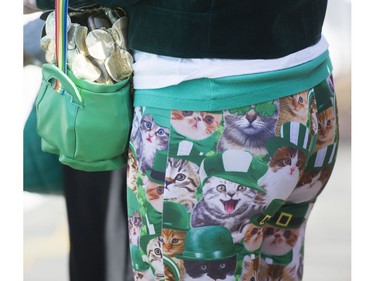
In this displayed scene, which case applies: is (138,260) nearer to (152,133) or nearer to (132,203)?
(132,203)

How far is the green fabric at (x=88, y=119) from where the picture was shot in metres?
1.61

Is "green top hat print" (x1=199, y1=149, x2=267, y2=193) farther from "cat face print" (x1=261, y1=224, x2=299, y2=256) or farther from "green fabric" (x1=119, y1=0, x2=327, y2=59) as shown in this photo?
"cat face print" (x1=261, y1=224, x2=299, y2=256)

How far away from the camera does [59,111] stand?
165 centimetres

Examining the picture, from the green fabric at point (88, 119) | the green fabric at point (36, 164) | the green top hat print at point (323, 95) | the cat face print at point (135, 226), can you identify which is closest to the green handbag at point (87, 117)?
the green fabric at point (88, 119)

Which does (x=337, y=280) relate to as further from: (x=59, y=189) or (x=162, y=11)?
(x=162, y=11)

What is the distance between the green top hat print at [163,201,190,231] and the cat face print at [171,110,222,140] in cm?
12

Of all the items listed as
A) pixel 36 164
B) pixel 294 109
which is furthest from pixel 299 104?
pixel 36 164

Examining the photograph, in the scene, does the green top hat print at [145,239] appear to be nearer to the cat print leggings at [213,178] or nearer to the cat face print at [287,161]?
the cat print leggings at [213,178]

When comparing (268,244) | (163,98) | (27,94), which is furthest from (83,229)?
(163,98)

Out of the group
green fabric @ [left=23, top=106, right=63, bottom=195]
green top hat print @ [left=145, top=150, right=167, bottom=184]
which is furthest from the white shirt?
green fabric @ [left=23, top=106, right=63, bottom=195]

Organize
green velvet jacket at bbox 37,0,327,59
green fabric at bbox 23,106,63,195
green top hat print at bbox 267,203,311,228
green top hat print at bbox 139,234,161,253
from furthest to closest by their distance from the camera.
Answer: green fabric at bbox 23,106,63,195 < green top hat print at bbox 267,203,311,228 < green top hat print at bbox 139,234,161,253 < green velvet jacket at bbox 37,0,327,59

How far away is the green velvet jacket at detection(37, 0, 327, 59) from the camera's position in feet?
5.02

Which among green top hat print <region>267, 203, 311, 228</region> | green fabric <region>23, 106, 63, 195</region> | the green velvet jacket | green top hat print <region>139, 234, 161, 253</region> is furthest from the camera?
green fabric <region>23, 106, 63, 195</region>

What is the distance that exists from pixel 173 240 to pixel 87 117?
261mm
